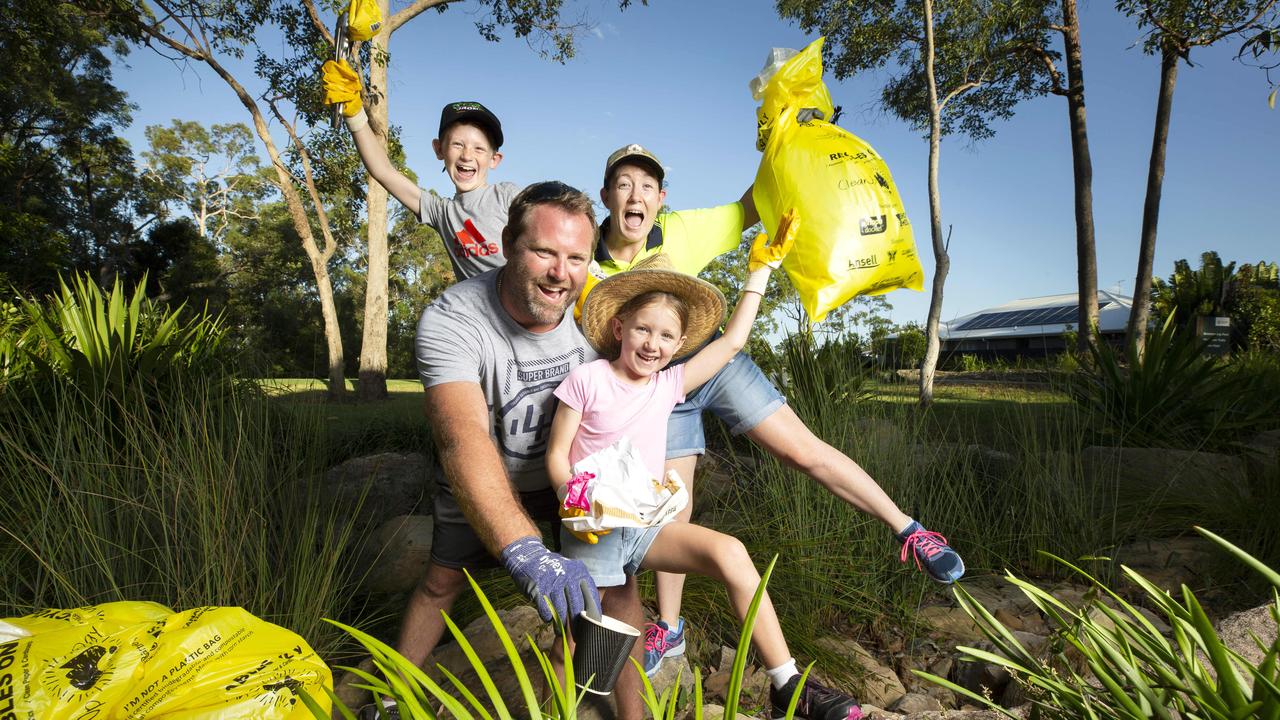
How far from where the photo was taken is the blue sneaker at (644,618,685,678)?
7.49 ft

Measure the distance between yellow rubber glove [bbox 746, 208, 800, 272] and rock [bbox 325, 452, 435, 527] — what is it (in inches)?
121

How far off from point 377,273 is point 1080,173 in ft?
39.5

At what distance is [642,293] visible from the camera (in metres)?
1.92

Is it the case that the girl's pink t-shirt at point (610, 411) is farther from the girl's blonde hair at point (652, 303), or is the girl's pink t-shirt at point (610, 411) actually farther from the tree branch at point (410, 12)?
the tree branch at point (410, 12)

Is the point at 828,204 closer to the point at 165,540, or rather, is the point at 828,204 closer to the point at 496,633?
the point at 496,633

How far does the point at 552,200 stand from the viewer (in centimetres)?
179

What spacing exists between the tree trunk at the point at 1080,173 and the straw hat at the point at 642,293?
10.8m

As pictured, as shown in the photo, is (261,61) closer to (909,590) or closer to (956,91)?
(956,91)

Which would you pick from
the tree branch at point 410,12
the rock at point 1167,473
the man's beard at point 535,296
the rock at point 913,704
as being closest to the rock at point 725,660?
the rock at point 913,704

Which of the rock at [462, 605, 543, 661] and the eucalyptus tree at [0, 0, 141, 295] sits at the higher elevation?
the eucalyptus tree at [0, 0, 141, 295]

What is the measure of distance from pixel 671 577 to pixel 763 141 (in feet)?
5.53

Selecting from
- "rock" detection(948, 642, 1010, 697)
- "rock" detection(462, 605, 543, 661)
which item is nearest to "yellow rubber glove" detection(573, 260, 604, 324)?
"rock" detection(462, 605, 543, 661)

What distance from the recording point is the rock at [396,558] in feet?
11.0

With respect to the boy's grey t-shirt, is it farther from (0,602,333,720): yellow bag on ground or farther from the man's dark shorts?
(0,602,333,720): yellow bag on ground
